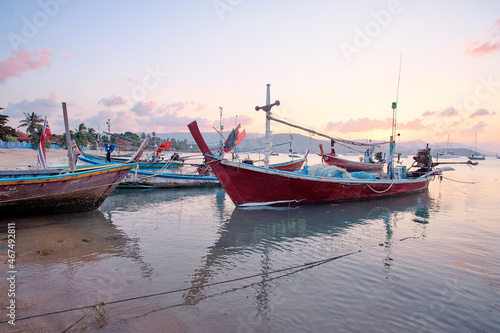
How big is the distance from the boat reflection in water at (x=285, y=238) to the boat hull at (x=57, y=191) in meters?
5.11

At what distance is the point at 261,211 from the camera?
38.7 ft

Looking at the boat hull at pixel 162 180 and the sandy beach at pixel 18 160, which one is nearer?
the boat hull at pixel 162 180

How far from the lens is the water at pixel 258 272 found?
13.4 ft

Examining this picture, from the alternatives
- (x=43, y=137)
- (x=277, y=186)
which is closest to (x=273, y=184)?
(x=277, y=186)

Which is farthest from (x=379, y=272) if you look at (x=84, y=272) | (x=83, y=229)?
(x=83, y=229)

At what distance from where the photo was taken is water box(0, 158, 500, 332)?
4070mm

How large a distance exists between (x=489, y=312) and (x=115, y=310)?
6007 mm

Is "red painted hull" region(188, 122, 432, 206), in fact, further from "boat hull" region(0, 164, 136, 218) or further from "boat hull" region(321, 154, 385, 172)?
"boat hull" region(321, 154, 385, 172)

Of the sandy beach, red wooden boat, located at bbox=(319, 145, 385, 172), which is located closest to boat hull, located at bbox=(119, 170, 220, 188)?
the sandy beach

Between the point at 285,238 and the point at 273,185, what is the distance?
12.3ft

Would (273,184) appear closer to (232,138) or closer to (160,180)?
(232,138)

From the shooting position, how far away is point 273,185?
1173cm

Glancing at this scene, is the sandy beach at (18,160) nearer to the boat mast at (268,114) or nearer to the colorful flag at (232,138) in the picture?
the colorful flag at (232,138)

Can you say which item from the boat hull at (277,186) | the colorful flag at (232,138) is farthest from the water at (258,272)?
the colorful flag at (232,138)
